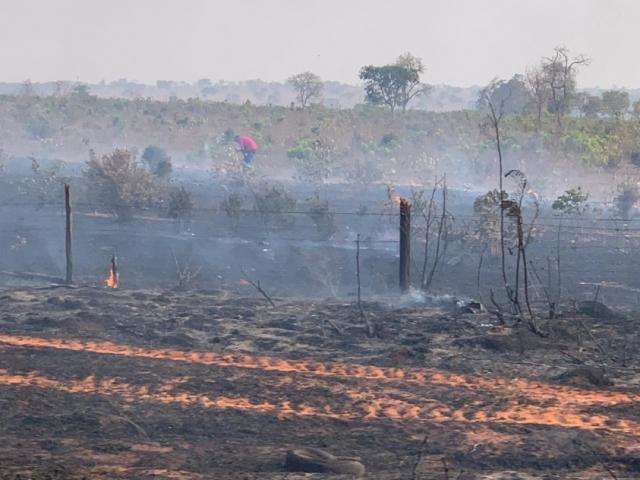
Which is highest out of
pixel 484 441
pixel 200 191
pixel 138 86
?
pixel 138 86

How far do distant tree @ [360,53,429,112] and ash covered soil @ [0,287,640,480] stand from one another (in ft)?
154

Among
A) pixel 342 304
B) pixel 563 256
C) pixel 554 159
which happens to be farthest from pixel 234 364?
pixel 554 159

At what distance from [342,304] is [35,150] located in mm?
50775

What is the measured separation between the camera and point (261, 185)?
4322 centimetres

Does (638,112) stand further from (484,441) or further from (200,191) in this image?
(484,441)

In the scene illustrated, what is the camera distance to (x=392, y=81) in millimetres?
66375

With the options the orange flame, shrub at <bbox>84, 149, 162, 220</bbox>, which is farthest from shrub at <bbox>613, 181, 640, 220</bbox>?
the orange flame

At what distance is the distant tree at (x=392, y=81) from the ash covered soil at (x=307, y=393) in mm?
47088

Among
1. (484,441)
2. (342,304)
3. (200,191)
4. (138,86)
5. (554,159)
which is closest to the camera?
(484,441)

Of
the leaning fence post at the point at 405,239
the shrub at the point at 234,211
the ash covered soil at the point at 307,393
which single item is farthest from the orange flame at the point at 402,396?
the shrub at the point at 234,211

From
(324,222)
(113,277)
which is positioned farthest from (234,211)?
(113,277)

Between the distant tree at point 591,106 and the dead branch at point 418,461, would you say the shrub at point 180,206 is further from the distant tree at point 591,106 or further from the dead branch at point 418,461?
the distant tree at point 591,106

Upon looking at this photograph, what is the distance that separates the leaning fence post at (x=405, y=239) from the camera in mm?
20594

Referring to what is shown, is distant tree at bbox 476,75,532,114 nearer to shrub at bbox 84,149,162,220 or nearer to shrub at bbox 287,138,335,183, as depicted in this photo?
shrub at bbox 287,138,335,183
